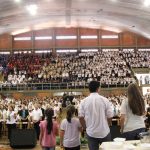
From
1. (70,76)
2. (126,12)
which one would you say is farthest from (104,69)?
(126,12)

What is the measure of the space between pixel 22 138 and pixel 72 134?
19.7 feet

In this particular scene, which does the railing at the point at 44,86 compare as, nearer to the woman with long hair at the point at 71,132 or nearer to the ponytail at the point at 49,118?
the ponytail at the point at 49,118

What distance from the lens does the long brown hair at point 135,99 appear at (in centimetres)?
481

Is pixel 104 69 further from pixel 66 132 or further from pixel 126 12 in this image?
pixel 66 132

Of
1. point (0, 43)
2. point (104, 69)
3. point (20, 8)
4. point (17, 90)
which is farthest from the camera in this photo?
point (0, 43)

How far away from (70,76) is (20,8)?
743cm

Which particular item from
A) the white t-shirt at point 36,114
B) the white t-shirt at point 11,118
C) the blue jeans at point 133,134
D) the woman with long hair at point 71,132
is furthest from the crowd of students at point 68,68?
the blue jeans at point 133,134

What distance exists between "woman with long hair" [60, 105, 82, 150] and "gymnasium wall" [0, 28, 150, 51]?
32560mm

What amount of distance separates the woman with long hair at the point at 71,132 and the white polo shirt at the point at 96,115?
2.53ft

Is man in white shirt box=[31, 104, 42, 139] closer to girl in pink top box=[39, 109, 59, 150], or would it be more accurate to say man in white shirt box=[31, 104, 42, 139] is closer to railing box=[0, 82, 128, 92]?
girl in pink top box=[39, 109, 59, 150]

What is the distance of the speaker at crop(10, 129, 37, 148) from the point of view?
11250 millimetres

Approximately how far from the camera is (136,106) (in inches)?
191

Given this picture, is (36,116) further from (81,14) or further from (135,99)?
(81,14)

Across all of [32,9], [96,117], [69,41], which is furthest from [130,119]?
[69,41]
